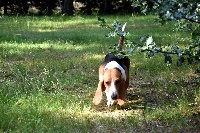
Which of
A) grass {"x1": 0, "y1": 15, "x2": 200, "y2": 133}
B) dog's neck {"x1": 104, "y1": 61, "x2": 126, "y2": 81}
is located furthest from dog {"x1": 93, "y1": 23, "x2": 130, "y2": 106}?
grass {"x1": 0, "y1": 15, "x2": 200, "y2": 133}

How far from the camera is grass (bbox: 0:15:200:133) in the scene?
13.6ft

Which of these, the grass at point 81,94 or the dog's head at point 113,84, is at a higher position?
the dog's head at point 113,84

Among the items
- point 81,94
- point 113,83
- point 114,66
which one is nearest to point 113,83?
point 113,83

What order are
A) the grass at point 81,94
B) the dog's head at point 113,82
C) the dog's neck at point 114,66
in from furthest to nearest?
the dog's neck at point 114,66, the dog's head at point 113,82, the grass at point 81,94

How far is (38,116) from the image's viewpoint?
168 inches

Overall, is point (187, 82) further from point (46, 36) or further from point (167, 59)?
point (46, 36)

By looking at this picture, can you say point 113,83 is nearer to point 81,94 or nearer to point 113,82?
point 113,82

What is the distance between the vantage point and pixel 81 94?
5348mm

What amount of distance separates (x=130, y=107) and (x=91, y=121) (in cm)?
70

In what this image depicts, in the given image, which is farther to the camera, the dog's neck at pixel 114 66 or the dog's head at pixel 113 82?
the dog's neck at pixel 114 66

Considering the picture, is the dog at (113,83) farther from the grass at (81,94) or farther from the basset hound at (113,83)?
the grass at (81,94)

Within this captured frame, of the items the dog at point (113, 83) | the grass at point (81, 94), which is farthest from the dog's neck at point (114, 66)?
the grass at point (81, 94)

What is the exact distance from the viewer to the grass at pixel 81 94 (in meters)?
4.15

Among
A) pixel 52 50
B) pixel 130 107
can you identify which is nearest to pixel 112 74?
pixel 130 107
